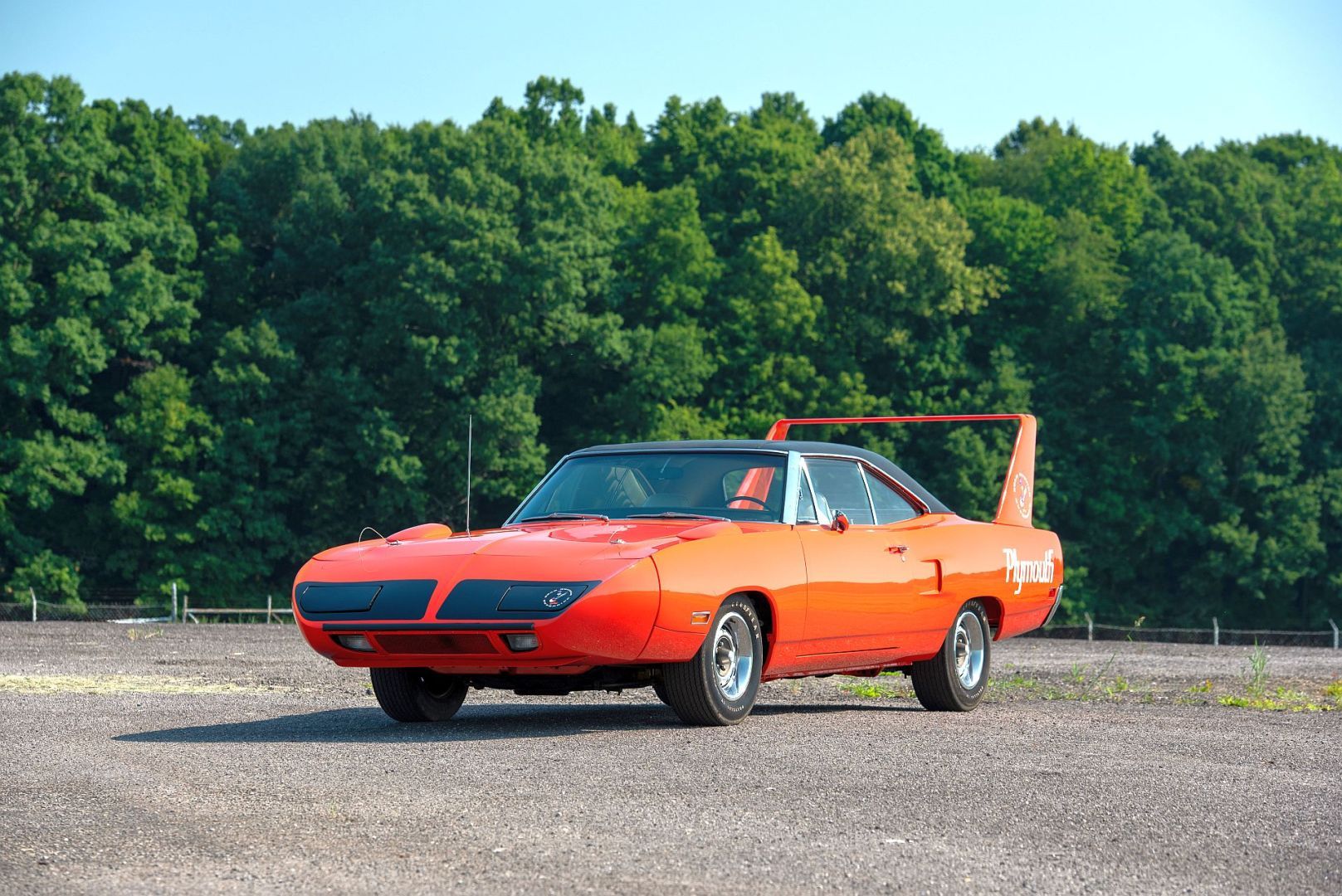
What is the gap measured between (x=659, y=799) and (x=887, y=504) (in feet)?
17.1

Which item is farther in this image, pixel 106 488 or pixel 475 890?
pixel 106 488

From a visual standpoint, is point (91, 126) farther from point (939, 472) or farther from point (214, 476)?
point (939, 472)

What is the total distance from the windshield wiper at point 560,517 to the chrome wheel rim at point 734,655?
3.75ft

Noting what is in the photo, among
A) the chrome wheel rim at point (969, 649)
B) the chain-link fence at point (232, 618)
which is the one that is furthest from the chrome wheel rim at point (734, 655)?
the chain-link fence at point (232, 618)

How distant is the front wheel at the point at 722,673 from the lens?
9.82m

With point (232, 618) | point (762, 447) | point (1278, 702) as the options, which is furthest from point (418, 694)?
point (232, 618)

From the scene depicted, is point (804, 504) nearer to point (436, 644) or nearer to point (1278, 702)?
point (436, 644)

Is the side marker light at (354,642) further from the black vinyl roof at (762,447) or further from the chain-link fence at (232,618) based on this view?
the chain-link fence at (232,618)

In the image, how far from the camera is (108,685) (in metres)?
14.4

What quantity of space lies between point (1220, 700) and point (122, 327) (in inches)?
1728

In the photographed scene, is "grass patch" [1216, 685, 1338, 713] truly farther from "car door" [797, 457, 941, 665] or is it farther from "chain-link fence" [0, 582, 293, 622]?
"chain-link fence" [0, 582, 293, 622]

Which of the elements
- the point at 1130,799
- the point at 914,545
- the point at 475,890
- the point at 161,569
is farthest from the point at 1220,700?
the point at 161,569

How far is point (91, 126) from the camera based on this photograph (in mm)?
54875

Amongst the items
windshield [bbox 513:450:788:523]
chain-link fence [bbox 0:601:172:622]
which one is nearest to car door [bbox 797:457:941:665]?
windshield [bbox 513:450:788:523]
